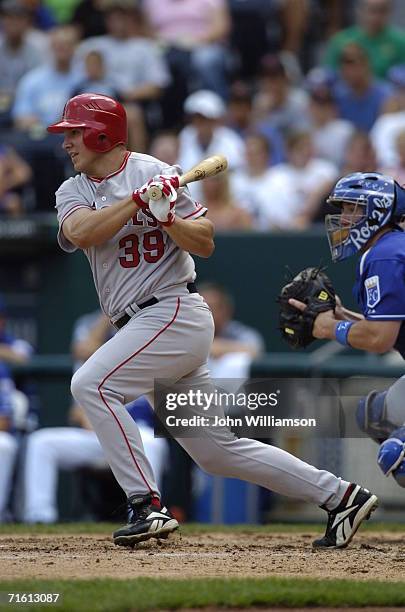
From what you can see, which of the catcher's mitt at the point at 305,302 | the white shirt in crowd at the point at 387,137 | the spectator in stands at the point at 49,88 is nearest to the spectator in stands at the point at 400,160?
the white shirt in crowd at the point at 387,137

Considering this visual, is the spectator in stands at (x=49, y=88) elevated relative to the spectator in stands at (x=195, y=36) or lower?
lower

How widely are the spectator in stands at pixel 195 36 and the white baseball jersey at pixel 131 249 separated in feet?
21.5

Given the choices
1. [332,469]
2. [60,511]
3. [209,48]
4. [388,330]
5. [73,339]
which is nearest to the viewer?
[388,330]

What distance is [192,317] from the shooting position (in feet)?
18.7

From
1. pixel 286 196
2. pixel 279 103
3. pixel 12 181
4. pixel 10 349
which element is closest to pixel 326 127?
pixel 279 103

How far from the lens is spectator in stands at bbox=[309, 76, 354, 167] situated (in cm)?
1134

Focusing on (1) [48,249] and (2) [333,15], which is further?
(2) [333,15]

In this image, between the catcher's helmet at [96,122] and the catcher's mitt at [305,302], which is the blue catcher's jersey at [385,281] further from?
the catcher's helmet at [96,122]

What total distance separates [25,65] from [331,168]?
11.2ft

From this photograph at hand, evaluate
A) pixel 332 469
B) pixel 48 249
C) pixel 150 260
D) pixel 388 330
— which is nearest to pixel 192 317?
pixel 150 260

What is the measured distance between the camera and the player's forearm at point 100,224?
5461 millimetres

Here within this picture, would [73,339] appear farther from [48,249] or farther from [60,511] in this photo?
[60,511]

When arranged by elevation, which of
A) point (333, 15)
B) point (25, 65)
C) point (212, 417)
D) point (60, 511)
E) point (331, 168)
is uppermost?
point (333, 15)

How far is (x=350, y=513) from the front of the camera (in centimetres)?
578
